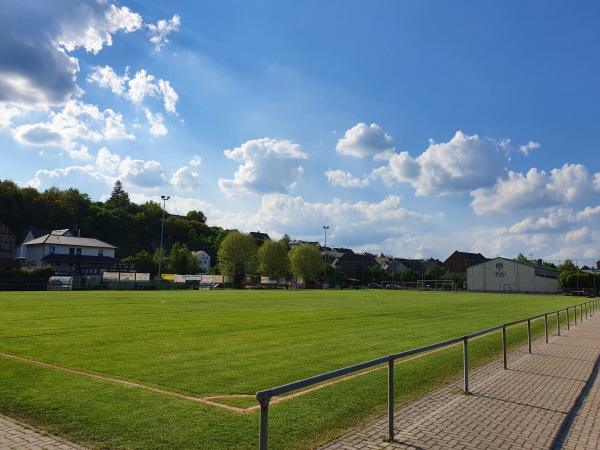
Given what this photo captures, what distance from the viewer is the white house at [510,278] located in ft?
286

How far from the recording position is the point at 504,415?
744 cm

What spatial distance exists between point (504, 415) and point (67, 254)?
89.6 meters

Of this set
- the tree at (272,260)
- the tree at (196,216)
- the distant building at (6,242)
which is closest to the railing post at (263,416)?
the distant building at (6,242)

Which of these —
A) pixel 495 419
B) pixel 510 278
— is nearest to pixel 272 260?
pixel 510 278

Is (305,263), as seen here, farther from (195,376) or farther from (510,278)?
(195,376)

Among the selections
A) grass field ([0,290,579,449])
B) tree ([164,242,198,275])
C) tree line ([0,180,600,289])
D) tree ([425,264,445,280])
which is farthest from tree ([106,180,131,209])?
grass field ([0,290,579,449])

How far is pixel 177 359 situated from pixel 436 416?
7.06 metres

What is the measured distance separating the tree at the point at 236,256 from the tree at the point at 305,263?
12894 millimetres

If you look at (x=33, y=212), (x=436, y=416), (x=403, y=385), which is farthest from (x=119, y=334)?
(x=33, y=212)

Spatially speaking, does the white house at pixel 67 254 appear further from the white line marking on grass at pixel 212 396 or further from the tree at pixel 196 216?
the tree at pixel 196 216

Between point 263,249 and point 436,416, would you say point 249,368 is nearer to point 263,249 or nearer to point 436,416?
point 436,416

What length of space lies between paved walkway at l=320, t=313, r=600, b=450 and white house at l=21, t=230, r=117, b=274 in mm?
84607

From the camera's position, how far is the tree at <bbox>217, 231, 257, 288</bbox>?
91562 mm

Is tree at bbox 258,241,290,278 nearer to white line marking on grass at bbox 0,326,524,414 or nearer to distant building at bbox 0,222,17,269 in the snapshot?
distant building at bbox 0,222,17,269
